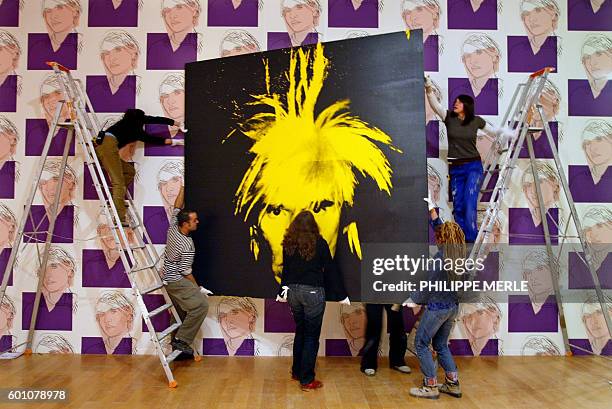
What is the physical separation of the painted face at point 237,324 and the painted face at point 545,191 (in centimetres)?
267

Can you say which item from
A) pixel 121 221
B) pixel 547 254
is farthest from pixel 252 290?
pixel 547 254

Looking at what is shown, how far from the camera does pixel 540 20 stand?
170 inches

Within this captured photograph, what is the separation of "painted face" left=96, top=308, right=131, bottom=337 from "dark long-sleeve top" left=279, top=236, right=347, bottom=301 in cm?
170

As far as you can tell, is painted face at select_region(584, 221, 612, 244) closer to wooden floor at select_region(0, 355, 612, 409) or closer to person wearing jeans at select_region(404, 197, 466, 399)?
wooden floor at select_region(0, 355, 612, 409)

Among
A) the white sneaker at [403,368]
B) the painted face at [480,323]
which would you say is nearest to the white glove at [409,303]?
the white sneaker at [403,368]

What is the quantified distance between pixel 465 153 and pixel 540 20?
4.78ft

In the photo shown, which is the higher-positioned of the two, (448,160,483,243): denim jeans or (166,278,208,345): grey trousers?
(448,160,483,243): denim jeans

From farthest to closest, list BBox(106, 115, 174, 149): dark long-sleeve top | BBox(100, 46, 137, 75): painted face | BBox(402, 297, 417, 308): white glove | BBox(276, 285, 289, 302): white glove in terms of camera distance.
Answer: BBox(100, 46, 137, 75): painted face
BBox(106, 115, 174, 149): dark long-sleeve top
BBox(276, 285, 289, 302): white glove
BBox(402, 297, 417, 308): white glove

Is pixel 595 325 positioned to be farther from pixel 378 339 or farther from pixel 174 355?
pixel 174 355

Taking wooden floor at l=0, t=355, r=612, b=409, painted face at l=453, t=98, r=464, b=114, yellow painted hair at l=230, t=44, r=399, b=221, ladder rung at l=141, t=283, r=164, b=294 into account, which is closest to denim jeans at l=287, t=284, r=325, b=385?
wooden floor at l=0, t=355, r=612, b=409

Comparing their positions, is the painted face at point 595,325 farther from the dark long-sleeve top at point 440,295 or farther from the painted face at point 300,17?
the painted face at point 300,17

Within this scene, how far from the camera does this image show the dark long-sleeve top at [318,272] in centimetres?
337

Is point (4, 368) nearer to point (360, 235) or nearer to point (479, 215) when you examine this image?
point (360, 235)

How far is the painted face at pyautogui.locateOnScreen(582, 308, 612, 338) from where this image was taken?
4254 millimetres
